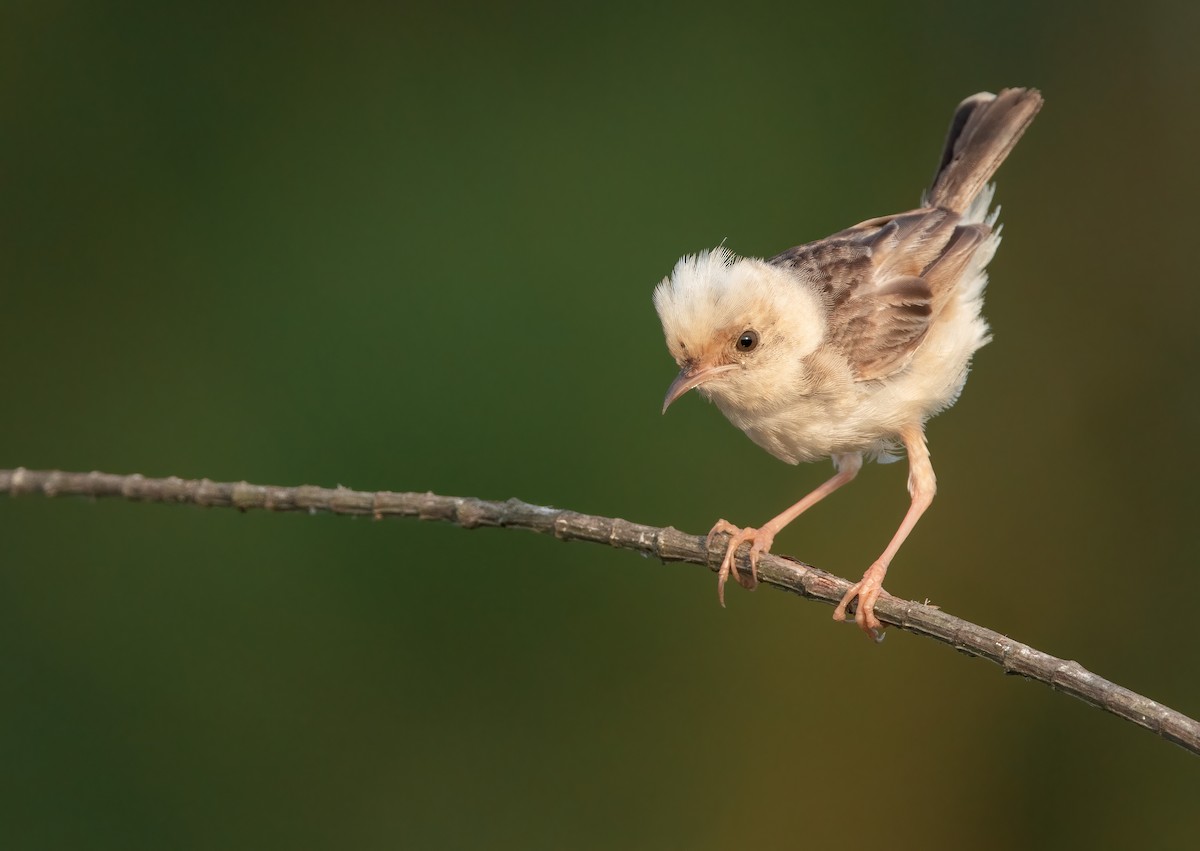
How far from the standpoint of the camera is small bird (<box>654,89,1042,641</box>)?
281 centimetres

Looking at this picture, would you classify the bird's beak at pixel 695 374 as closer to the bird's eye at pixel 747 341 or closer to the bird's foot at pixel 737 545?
the bird's eye at pixel 747 341

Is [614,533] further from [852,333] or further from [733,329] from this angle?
[852,333]

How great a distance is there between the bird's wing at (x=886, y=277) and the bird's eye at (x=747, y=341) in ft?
0.98

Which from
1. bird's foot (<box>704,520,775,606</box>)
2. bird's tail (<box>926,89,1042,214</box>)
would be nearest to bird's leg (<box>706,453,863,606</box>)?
bird's foot (<box>704,520,775,606</box>)

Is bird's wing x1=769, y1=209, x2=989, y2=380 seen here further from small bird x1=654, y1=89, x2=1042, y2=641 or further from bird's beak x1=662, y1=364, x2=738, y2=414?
bird's beak x1=662, y1=364, x2=738, y2=414

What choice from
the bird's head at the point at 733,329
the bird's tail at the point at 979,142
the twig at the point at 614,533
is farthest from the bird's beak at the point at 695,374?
the bird's tail at the point at 979,142

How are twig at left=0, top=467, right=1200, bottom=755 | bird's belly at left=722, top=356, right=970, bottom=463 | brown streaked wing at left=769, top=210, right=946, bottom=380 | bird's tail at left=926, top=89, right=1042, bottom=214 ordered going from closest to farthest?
twig at left=0, top=467, right=1200, bottom=755, bird's belly at left=722, top=356, right=970, bottom=463, brown streaked wing at left=769, top=210, right=946, bottom=380, bird's tail at left=926, top=89, right=1042, bottom=214

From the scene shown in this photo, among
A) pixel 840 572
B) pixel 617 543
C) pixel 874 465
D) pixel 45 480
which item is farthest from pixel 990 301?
pixel 45 480

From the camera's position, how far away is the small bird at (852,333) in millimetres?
2812

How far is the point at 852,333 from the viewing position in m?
3.07

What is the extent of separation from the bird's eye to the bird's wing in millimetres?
300

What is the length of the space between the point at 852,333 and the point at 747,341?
15.6 inches

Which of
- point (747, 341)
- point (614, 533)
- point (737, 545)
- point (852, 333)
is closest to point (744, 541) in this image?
point (737, 545)

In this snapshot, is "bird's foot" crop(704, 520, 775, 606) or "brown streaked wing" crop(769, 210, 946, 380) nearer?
"bird's foot" crop(704, 520, 775, 606)
